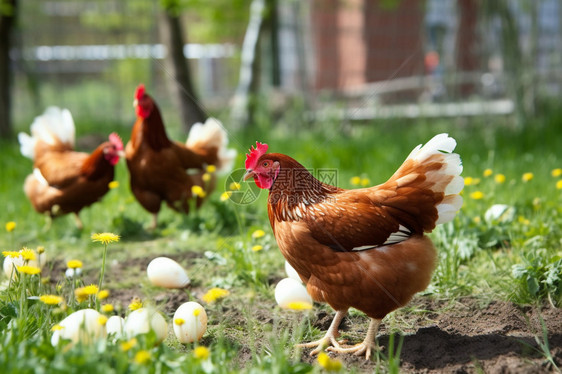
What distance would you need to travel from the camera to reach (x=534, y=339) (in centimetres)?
226

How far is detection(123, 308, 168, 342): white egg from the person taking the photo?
2.09 m

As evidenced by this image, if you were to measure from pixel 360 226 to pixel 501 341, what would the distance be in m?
0.78

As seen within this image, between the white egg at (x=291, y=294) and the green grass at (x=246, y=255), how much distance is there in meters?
0.10

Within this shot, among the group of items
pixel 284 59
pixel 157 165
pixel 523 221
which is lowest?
pixel 523 221

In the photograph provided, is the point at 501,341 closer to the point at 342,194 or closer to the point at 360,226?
the point at 360,226

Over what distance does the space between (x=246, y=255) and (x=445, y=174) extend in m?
1.34

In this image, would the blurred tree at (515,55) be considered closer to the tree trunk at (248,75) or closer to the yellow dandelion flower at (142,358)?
the tree trunk at (248,75)

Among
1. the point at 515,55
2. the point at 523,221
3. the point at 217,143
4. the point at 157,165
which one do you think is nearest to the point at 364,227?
the point at 523,221

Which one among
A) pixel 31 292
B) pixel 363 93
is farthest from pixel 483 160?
pixel 31 292

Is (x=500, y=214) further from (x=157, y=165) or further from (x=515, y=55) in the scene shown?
(x=515, y=55)

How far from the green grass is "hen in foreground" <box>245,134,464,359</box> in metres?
0.21

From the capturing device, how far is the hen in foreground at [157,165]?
13.6 ft

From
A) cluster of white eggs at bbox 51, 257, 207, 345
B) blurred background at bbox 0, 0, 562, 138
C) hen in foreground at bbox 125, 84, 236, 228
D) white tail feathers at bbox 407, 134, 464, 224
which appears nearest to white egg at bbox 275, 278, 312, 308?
cluster of white eggs at bbox 51, 257, 207, 345

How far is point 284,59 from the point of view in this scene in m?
11.0
